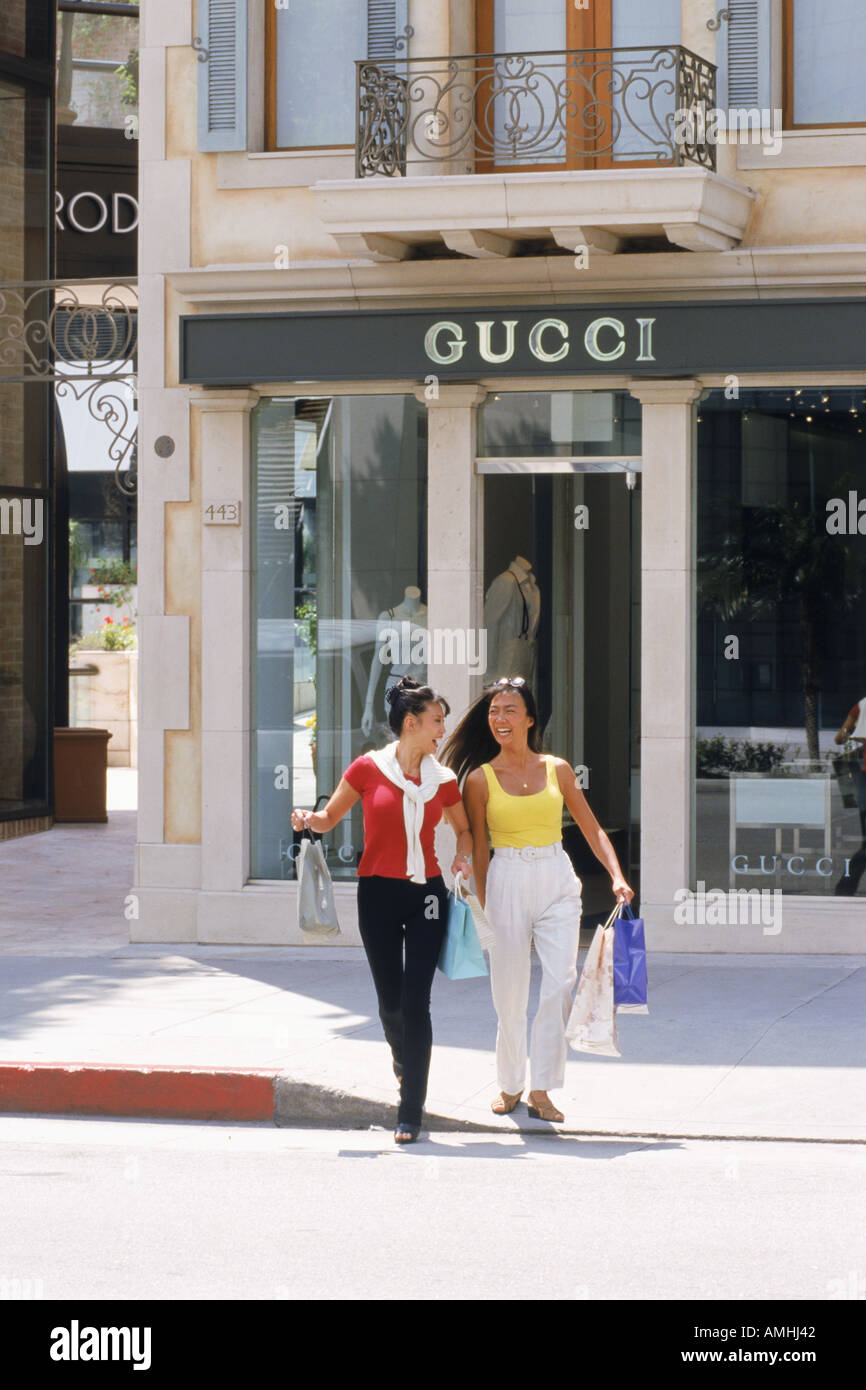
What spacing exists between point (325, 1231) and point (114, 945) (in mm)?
6545

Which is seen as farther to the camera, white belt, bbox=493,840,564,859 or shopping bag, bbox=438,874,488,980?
white belt, bbox=493,840,564,859

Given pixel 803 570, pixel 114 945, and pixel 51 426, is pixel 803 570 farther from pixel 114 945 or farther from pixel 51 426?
pixel 51 426

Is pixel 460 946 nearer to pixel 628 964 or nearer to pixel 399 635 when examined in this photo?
pixel 628 964

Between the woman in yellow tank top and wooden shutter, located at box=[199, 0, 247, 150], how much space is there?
5658 millimetres

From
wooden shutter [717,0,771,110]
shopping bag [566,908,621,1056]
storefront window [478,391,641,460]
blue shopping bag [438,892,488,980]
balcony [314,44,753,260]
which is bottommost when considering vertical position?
shopping bag [566,908,621,1056]

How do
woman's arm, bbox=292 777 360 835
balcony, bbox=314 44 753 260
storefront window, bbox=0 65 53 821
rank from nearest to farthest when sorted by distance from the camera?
woman's arm, bbox=292 777 360 835 → balcony, bbox=314 44 753 260 → storefront window, bbox=0 65 53 821

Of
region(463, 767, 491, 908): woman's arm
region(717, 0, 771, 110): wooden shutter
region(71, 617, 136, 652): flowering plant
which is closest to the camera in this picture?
region(463, 767, 491, 908): woman's arm

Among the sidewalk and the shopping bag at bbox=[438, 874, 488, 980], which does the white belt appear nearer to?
the shopping bag at bbox=[438, 874, 488, 980]

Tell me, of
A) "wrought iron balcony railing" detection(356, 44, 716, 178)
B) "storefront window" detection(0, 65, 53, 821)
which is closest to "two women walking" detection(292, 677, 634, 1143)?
"wrought iron balcony railing" detection(356, 44, 716, 178)

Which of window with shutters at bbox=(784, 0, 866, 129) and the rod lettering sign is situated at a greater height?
window with shutters at bbox=(784, 0, 866, 129)

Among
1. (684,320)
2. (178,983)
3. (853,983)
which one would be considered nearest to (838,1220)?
(853,983)

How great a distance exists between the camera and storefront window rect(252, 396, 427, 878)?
12477mm

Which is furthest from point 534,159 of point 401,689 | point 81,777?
point 81,777

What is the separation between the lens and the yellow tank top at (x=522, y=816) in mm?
7871
